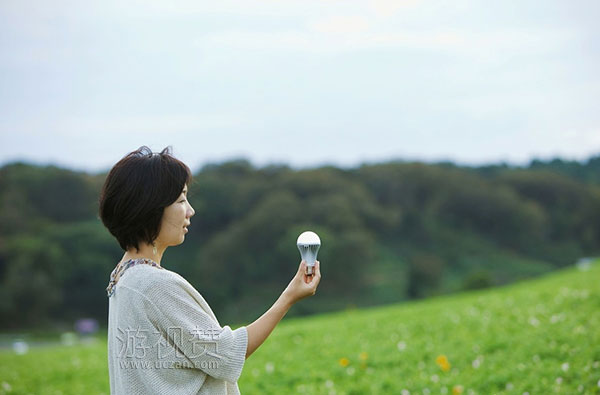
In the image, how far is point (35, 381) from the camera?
8070 millimetres

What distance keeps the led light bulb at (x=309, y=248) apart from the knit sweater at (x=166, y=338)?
344mm

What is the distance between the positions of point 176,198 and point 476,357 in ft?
14.1

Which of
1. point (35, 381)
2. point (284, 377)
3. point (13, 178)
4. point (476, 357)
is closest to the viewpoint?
point (476, 357)

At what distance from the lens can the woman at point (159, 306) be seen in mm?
2178

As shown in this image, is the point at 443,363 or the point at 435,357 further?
the point at 435,357

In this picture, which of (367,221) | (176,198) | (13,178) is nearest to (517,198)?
Answer: (367,221)

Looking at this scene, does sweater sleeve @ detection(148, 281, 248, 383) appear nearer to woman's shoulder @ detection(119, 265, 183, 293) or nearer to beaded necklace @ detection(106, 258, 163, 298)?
woman's shoulder @ detection(119, 265, 183, 293)

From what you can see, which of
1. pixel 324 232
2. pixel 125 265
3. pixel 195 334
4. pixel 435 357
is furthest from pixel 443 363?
pixel 324 232

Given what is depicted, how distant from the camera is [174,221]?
231 cm

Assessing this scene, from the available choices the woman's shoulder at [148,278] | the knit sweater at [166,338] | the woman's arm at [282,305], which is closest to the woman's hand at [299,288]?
the woman's arm at [282,305]

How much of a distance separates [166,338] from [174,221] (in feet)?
1.42

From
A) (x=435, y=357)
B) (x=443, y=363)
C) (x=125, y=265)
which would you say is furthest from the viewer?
(x=435, y=357)

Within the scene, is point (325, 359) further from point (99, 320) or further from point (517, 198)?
point (517, 198)

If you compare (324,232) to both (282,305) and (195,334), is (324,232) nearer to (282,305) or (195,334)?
(282,305)
